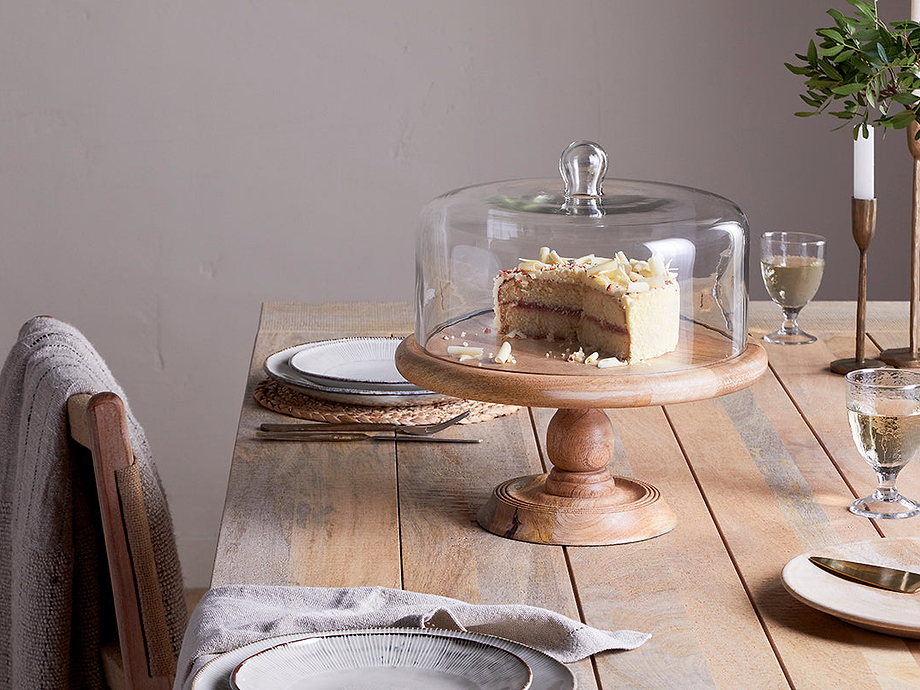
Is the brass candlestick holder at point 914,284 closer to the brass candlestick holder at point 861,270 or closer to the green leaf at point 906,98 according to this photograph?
the brass candlestick holder at point 861,270

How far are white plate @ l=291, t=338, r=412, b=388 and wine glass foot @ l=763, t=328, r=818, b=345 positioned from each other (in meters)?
0.59

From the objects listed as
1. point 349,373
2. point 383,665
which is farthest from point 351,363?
point 383,665

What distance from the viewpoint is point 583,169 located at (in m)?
1.29

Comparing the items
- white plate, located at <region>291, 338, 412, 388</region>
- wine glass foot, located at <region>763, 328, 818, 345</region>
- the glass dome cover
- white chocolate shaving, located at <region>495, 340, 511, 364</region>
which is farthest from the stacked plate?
wine glass foot, located at <region>763, 328, 818, 345</region>

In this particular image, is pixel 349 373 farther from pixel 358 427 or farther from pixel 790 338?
pixel 790 338

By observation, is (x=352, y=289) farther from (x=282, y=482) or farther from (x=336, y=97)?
(x=282, y=482)

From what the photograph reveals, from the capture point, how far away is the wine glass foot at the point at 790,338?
187cm

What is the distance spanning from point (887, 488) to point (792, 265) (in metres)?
0.63

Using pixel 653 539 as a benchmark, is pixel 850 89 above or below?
above

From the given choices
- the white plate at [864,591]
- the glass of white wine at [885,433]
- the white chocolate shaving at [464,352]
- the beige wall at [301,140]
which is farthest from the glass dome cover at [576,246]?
the beige wall at [301,140]

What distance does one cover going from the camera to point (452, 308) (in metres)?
1.36

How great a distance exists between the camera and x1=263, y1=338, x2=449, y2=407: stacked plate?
4.97 feet

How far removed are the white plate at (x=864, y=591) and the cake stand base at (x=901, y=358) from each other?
2.19 feet

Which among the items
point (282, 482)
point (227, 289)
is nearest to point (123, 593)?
point (282, 482)
